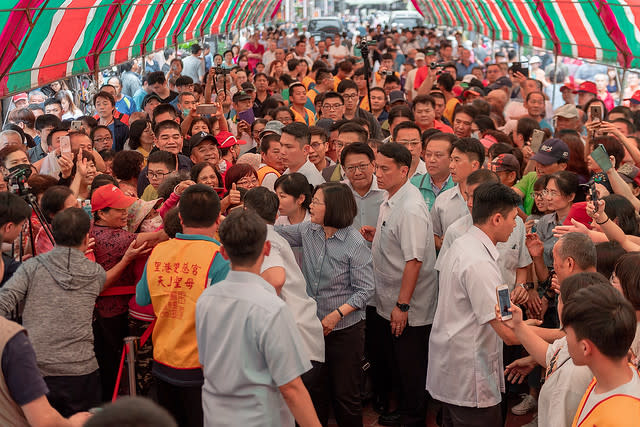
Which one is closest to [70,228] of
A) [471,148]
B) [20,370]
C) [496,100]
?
[20,370]

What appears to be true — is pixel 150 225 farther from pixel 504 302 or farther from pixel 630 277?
pixel 630 277

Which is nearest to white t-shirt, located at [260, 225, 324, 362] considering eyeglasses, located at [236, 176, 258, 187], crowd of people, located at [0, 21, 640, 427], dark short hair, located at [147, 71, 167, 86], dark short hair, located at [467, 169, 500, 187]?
crowd of people, located at [0, 21, 640, 427]

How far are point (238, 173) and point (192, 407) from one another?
6.88 feet

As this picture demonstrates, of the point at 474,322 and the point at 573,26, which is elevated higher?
the point at 573,26

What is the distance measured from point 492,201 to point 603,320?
1186 mm

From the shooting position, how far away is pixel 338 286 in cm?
407

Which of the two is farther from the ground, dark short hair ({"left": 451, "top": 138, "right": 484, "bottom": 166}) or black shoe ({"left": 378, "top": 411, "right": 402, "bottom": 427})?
dark short hair ({"left": 451, "top": 138, "right": 484, "bottom": 166})

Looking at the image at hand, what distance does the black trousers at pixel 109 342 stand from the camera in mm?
3932

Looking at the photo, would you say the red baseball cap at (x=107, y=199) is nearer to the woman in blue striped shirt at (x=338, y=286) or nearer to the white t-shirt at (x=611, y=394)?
the woman in blue striped shirt at (x=338, y=286)

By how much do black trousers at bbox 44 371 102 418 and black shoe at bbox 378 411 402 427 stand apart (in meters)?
2.02

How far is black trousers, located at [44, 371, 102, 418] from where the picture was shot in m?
3.38

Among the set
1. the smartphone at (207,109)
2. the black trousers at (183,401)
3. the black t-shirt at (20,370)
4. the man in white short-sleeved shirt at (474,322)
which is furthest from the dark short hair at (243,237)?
the smartphone at (207,109)

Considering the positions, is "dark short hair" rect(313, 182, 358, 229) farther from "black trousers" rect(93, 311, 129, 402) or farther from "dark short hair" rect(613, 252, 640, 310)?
"dark short hair" rect(613, 252, 640, 310)

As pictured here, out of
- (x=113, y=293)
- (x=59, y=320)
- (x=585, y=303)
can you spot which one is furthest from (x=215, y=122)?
(x=585, y=303)
